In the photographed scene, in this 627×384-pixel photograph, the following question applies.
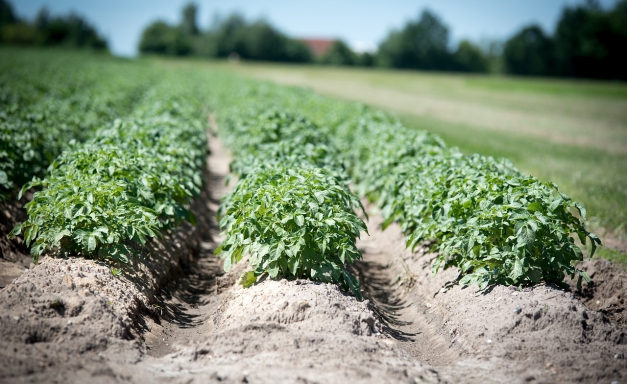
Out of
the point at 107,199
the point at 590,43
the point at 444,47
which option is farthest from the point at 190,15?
the point at 107,199

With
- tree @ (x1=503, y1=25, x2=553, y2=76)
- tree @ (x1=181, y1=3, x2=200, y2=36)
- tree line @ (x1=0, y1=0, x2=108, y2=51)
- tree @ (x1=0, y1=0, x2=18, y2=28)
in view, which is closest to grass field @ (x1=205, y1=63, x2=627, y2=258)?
tree @ (x1=503, y1=25, x2=553, y2=76)

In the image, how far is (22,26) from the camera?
89438 millimetres

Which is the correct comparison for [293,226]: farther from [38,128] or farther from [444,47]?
[444,47]

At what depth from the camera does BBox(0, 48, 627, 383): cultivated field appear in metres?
4.18

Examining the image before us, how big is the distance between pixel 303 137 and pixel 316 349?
5.31 meters

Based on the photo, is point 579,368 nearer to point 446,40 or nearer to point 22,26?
point 446,40

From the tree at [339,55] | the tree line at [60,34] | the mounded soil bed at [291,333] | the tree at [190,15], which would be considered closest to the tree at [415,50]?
the tree at [339,55]

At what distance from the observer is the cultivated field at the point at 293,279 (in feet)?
13.7

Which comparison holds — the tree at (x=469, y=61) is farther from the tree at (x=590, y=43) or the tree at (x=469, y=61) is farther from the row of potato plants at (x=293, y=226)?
the row of potato plants at (x=293, y=226)

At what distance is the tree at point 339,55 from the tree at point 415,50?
4989mm

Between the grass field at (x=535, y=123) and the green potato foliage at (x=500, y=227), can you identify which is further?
the grass field at (x=535, y=123)

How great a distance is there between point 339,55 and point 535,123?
6537cm

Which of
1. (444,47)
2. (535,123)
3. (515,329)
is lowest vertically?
(515,329)

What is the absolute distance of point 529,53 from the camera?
77625 mm
